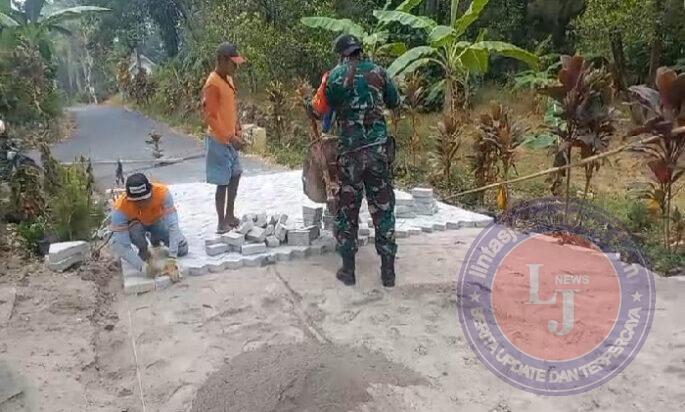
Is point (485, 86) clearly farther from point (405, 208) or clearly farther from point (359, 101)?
point (359, 101)

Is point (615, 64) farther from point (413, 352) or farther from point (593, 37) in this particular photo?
point (413, 352)

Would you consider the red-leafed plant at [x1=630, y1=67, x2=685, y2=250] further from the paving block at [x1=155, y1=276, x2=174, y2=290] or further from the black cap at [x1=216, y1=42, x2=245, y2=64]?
the paving block at [x1=155, y1=276, x2=174, y2=290]

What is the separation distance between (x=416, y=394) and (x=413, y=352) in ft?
1.56

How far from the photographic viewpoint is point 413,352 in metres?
3.70

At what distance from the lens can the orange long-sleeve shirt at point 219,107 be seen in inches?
205

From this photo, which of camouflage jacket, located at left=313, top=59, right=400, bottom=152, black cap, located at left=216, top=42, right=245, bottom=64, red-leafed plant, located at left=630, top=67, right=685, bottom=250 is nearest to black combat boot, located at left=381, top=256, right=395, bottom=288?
camouflage jacket, located at left=313, top=59, right=400, bottom=152

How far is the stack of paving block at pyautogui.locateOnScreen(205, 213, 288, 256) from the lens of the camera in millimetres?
5215

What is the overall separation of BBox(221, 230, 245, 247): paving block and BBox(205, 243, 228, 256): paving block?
6 centimetres

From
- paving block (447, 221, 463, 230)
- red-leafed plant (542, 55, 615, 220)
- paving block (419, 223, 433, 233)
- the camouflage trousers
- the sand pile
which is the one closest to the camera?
the sand pile

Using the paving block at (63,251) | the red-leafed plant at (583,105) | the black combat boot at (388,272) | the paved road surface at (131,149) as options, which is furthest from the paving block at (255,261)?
the paved road surface at (131,149)

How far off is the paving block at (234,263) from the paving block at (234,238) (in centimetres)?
20

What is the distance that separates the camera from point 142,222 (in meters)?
4.84

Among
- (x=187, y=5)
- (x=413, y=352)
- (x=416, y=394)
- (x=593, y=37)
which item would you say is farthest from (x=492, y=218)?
(x=187, y=5)

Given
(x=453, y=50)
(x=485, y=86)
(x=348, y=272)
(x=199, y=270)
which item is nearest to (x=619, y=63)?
(x=485, y=86)
